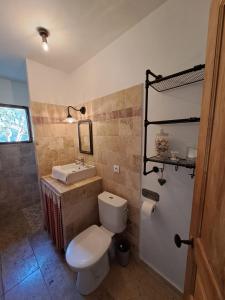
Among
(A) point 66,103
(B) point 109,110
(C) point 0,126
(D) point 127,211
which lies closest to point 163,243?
(D) point 127,211

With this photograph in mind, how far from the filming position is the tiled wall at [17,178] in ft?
7.72

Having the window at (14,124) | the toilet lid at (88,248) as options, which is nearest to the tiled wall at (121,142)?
the toilet lid at (88,248)

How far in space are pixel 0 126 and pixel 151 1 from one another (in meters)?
2.65

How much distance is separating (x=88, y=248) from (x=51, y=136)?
5.12ft

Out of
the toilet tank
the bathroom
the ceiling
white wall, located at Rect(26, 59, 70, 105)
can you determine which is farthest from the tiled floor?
the ceiling

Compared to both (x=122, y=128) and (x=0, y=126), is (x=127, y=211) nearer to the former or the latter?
(x=122, y=128)

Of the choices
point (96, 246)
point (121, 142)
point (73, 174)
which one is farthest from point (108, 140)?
point (96, 246)

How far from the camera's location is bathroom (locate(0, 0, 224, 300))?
1062 millimetres

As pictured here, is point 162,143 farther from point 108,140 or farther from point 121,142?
point 108,140

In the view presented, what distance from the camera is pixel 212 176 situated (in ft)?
1.74

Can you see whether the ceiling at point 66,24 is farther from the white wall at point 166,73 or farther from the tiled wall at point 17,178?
the tiled wall at point 17,178

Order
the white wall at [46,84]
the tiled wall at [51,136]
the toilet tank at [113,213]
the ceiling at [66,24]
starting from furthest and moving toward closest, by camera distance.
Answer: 1. the tiled wall at [51,136]
2. the white wall at [46,84]
3. the toilet tank at [113,213]
4. the ceiling at [66,24]

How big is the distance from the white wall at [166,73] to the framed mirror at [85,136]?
1.56ft

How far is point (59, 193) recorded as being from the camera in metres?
1.51
